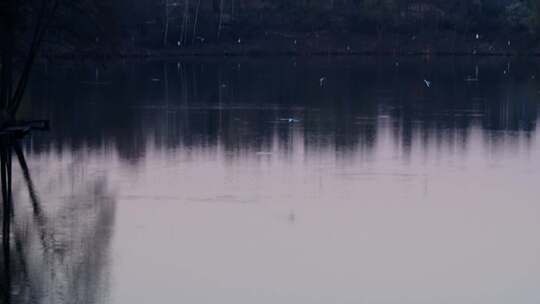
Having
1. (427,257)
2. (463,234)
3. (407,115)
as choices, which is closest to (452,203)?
(463,234)

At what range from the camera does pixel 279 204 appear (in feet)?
73.5

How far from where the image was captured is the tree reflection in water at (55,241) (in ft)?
51.5

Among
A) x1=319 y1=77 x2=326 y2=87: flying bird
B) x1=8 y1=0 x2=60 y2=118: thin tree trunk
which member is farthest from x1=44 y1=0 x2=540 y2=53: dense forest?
x1=8 y1=0 x2=60 y2=118: thin tree trunk

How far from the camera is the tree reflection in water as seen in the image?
51.5 feet

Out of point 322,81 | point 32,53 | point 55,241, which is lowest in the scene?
point 55,241

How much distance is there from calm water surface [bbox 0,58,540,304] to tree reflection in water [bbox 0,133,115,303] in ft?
0.16

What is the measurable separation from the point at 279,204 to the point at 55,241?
4.98 meters

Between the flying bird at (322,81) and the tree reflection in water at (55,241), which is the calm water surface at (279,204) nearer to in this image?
the tree reflection in water at (55,241)

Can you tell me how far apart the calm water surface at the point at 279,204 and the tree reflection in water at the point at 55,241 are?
48 millimetres

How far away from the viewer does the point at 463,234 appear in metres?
19.8

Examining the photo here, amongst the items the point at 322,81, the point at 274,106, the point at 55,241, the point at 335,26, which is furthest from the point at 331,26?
the point at 55,241

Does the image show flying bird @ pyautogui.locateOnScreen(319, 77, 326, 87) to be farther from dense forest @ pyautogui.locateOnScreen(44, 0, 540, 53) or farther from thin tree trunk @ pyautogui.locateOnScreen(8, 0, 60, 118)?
dense forest @ pyautogui.locateOnScreen(44, 0, 540, 53)

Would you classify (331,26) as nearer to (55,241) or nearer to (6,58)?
(6,58)

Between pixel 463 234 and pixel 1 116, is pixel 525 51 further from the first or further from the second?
pixel 463 234
